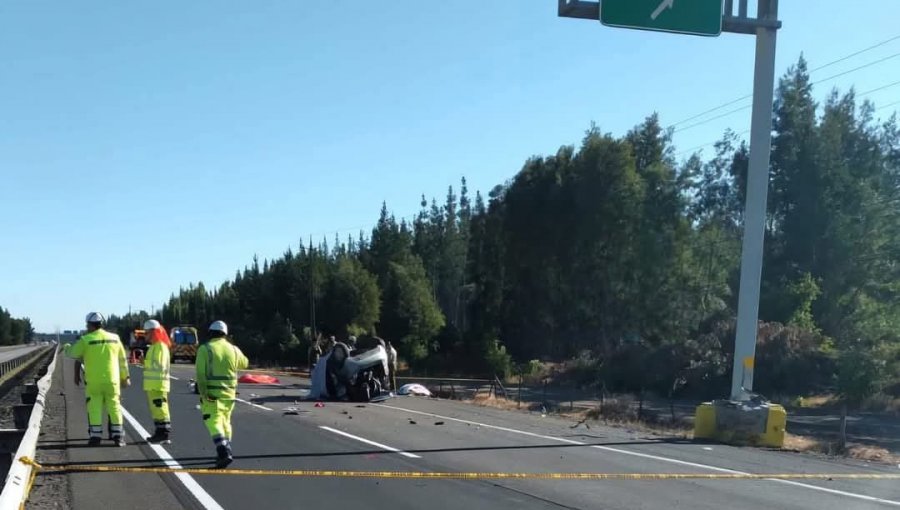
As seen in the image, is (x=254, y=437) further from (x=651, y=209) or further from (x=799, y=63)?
(x=799, y=63)

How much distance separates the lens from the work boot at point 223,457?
1095cm

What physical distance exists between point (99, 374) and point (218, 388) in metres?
2.68

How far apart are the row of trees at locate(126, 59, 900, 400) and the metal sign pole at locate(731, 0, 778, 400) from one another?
25.1 meters

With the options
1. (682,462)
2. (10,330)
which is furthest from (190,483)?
(10,330)

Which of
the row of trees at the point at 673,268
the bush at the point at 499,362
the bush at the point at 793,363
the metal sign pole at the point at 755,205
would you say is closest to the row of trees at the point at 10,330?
the row of trees at the point at 673,268

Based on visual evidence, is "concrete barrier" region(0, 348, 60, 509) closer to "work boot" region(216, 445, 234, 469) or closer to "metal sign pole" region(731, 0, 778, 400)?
"work boot" region(216, 445, 234, 469)

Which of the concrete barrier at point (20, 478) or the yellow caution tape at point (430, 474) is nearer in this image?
the concrete barrier at point (20, 478)

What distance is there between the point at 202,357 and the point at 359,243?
13711cm

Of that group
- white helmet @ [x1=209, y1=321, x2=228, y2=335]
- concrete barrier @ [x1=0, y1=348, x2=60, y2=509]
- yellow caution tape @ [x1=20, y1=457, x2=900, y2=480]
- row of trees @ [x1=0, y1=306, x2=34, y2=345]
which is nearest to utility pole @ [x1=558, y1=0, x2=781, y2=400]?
yellow caution tape @ [x1=20, y1=457, x2=900, y2=480]

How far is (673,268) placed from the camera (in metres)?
60.8

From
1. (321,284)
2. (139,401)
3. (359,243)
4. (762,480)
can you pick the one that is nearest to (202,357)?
(762,480)

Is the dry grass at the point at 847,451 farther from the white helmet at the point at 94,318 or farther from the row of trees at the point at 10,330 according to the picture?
the row of trees at the point at 10,330

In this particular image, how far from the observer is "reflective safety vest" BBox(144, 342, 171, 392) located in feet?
41.7

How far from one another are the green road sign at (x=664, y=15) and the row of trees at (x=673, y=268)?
29808 mm
